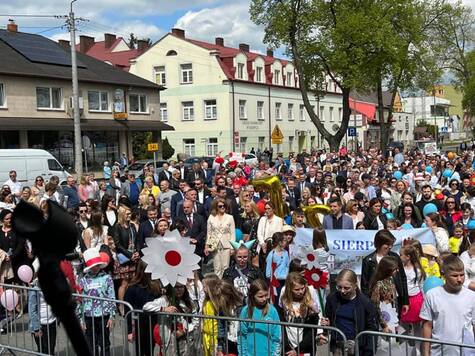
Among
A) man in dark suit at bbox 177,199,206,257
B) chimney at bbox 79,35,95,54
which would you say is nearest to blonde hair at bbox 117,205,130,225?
man in dark suit at bbox 177,199,206,257

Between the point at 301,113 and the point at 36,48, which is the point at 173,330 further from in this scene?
the point at 301,113

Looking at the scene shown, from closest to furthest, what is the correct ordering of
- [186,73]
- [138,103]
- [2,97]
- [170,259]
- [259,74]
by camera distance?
[170,259] < [2,97] < [138,103] < [186,73] < [259,74]

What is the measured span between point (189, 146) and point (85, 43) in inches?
779

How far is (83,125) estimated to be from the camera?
36.8 meters

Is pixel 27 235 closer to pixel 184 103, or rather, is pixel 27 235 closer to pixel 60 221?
pixel 60 221

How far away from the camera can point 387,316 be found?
6125mm

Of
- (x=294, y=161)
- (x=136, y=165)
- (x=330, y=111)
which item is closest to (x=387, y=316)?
(x=294, y=161)

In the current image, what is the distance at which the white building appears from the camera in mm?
49750

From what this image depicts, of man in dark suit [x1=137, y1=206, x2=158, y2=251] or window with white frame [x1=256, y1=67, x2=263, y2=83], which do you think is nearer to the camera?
man in dark suit [x1=137, y1=206, x2=158, y2=251]

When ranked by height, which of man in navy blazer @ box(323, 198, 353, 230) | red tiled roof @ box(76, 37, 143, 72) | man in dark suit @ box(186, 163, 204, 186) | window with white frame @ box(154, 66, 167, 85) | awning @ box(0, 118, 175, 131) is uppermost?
red tiled roof @ box(76, 37, 143, 72)

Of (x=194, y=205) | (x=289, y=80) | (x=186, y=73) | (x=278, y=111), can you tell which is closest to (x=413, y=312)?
(x=194, y=205)

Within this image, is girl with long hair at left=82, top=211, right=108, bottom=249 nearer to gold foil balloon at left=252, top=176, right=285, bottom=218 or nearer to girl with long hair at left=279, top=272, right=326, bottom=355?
girl with long hair at left=279, top=272, right=326, bottom=355

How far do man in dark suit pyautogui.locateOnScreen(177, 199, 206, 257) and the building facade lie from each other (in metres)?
18.8

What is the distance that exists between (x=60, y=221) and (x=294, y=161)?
812 inches
